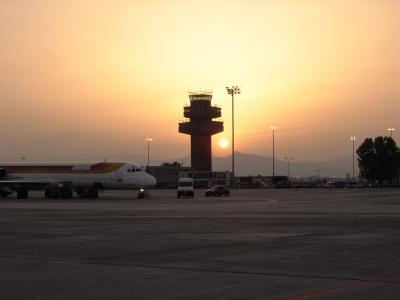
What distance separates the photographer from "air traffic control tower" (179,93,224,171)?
561 ft

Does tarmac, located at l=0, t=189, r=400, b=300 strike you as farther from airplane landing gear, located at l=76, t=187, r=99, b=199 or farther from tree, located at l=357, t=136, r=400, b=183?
tree, located at l=357, t=136, r=400, b=183

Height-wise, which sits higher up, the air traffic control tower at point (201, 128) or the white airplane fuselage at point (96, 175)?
the air traffic control tower at point (201, 128)

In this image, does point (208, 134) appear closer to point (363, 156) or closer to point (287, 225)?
point (363, 156)

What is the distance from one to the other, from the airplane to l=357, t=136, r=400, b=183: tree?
117 meters

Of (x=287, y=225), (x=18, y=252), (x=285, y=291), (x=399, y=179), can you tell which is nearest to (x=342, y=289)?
(x=285, y=291)

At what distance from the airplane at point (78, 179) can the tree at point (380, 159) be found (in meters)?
117

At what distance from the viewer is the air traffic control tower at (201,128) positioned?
17112 centimetres

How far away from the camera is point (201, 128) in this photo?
560ft

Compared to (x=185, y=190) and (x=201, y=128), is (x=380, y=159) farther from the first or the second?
(x=185, y=190)

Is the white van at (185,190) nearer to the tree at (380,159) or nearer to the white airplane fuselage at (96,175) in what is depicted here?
the white airplane fuselage at (96,175)

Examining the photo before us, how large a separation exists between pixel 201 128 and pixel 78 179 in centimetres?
10504

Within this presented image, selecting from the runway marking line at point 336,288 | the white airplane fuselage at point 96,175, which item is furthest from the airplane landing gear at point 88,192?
the runway marking line at point 336,288

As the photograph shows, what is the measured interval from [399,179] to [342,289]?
190115 millimetres

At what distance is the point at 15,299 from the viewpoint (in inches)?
375
